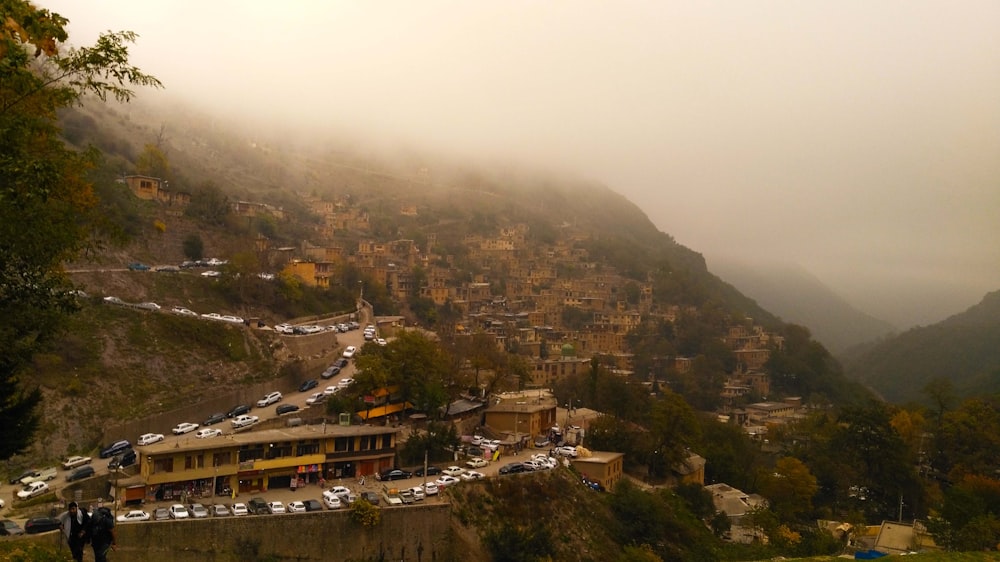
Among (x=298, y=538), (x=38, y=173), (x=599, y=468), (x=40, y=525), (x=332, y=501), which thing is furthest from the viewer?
(x=599, y=468)

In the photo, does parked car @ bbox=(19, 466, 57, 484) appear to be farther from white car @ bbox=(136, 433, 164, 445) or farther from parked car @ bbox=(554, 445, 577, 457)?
parked car @ bbox=(554, 445, 577, 457)

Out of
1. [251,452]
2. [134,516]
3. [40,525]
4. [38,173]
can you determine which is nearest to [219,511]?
[134,516]

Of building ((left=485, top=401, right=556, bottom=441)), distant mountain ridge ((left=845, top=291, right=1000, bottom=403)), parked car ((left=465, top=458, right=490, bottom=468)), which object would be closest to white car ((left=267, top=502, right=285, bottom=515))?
parked car ((left=465, top=458, right=490, bottom=468))

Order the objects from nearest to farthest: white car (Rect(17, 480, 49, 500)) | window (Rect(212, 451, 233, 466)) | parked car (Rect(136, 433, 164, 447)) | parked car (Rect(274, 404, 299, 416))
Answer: white car (Rect(17, 480, 49, 500))
window (Rect(212, 451, 233, 466))
parked car (Rect(136, 433, 164, 447))
parked car (Rect(274, 404, 299, 416))

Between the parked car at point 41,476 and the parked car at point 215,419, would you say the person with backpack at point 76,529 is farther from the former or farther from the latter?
the parked car at point 215,419

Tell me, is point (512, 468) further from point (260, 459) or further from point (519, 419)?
point (260, 459)
